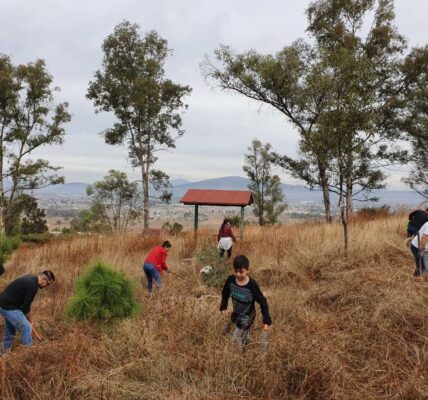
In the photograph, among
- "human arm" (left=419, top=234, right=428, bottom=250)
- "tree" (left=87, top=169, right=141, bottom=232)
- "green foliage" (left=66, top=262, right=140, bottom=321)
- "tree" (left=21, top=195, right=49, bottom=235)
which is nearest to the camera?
"green foliage" (left=66, top=262, right=140, bottom=321)

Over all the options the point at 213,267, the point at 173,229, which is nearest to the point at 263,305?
the point at 213,267

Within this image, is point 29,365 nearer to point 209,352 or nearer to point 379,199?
point 209,352

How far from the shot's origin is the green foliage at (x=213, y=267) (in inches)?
326

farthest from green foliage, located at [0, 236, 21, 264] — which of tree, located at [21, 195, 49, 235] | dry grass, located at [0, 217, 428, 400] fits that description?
tree, located at [21, 195, 49, 235]

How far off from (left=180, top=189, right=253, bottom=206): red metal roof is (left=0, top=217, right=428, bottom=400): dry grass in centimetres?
461

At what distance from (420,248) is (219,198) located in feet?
23.9

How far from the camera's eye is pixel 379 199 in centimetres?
1645

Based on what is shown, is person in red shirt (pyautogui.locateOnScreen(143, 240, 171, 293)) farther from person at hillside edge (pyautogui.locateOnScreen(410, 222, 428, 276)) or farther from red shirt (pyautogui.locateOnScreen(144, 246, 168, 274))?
person at hillside edge (pyautogui.locateOnScreen(410, 222, 428, 276))

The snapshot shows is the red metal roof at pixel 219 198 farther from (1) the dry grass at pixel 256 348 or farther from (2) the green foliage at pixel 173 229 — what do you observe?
(1) the dry grass at pixel 256 348

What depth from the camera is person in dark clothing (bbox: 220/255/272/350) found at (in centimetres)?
436

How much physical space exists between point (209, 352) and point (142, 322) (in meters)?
1.46

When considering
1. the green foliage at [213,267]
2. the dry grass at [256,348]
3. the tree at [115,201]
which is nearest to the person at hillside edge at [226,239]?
the green foliage at [213,267]

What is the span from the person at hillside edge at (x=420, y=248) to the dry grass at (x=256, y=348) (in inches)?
9.0

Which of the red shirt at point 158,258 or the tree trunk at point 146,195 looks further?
the tree trunk at point 146,195
